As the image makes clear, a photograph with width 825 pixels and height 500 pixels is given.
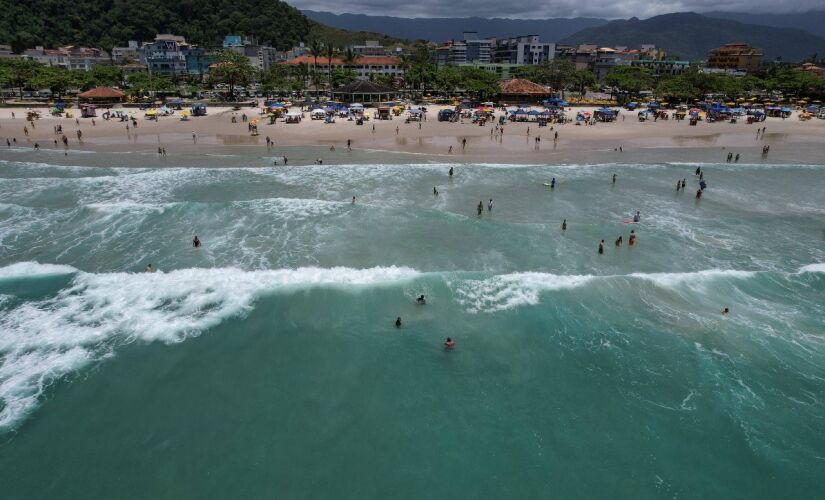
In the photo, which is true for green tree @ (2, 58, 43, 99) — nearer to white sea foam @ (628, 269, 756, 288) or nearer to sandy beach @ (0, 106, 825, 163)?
sandy beach @ (0, 106, 825, 163)

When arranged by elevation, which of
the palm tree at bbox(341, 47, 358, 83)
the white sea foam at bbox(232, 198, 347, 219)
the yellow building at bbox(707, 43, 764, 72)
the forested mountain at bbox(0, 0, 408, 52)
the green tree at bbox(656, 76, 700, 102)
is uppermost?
the forested mountain at bbox(0, 0, 408, 52)

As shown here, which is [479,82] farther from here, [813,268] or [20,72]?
[20,72]

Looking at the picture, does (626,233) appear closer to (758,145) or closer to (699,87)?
(758,145)

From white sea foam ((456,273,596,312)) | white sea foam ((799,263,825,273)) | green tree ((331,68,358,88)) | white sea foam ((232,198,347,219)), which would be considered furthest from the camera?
green tree ((331,68,358,88))

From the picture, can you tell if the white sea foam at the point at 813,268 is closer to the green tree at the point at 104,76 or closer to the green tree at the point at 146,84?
the green tree at the point at 146,84

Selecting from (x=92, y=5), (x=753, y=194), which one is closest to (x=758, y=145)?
(x=753, y=194)

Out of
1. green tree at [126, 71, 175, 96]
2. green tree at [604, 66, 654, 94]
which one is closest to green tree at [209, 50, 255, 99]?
green tree at [126, 71, 175, 96]
